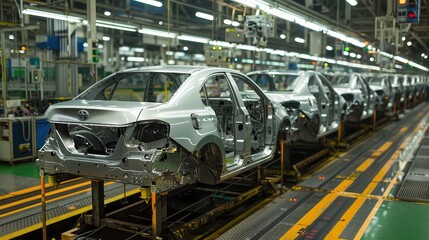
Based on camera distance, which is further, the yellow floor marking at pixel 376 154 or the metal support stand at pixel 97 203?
the yellow floor marking at pixel 376 154

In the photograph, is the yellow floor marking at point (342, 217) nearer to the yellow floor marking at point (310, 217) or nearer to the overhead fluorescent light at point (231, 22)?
the yellow floor marking at point (310, 217)

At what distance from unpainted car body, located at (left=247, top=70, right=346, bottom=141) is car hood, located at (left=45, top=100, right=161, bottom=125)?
127 inches

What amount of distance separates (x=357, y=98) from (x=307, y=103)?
4011mm

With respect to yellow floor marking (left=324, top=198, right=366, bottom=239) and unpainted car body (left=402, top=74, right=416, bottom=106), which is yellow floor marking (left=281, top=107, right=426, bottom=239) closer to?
yellow floor marking (left=324, top=198, right=366, bottom=239)

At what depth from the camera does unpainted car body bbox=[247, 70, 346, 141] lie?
7.00m

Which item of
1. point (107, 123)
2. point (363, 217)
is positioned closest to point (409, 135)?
point (363, 217)

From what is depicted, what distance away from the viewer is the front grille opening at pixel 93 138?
3.86 meters

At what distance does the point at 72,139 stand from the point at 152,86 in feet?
4.76

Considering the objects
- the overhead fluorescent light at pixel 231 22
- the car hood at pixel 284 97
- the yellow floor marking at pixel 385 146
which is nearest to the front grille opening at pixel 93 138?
the car hood at pixel 284 97

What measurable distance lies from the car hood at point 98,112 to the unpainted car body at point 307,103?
10.6 feet

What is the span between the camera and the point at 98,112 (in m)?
3.59

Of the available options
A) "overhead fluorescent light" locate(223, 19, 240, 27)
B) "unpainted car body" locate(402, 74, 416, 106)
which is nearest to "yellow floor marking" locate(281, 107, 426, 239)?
"overhead fluorescent light" locate(223, 19, 240, 27)

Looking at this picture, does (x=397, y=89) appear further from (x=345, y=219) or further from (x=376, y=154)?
(x=345, y=219)

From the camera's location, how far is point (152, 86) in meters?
5.12
